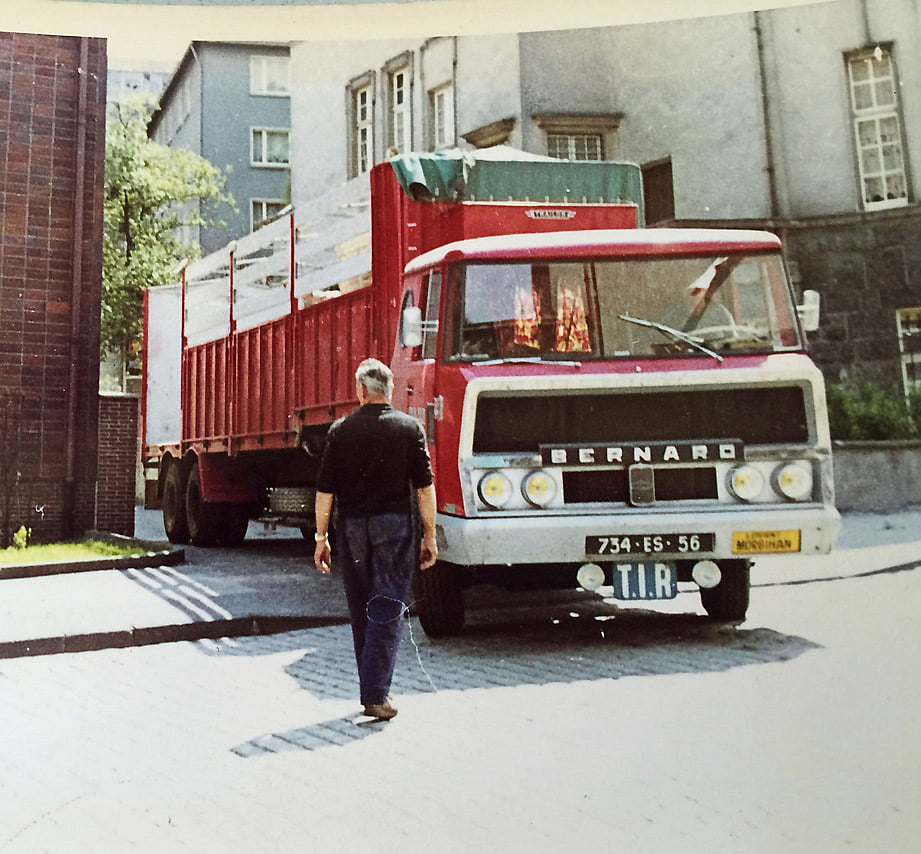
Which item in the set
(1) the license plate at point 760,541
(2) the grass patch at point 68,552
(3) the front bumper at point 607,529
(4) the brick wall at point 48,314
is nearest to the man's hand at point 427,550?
(3) the front bumper at point 607,529

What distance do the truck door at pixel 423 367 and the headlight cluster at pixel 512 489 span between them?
416 millimetres

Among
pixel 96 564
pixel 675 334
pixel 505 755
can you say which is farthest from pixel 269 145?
pixel 96 564

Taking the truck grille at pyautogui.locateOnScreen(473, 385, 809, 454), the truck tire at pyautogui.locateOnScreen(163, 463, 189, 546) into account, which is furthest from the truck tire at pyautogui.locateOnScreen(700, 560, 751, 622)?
the truck tire at pyautogui.locateOnScreen(163, 463, 189, 546)

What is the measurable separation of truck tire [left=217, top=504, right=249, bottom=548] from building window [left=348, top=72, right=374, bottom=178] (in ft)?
19.8

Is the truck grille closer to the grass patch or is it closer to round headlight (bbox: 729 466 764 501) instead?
round headlight (bbox: 729 466 764 501)

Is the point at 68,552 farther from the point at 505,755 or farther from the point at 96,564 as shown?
the point at 505,755

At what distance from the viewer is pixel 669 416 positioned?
4.73 meters

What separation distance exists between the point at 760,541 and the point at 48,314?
21.6ft

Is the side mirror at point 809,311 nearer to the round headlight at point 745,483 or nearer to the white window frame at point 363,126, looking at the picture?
the round headlight at point 745,483

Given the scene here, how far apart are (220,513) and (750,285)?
6.93 metres

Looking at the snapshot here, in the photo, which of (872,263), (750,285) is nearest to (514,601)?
(750,285)

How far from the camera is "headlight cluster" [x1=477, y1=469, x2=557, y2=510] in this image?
477cm

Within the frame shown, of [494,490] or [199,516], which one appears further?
[199,516]

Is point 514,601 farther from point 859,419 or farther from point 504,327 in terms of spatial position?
point 859,419
